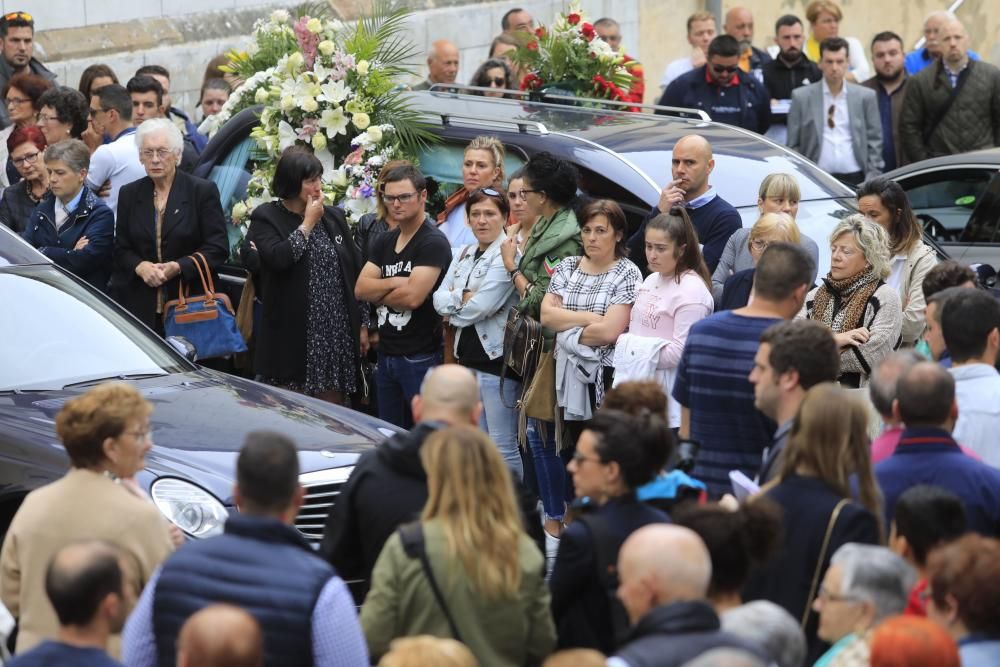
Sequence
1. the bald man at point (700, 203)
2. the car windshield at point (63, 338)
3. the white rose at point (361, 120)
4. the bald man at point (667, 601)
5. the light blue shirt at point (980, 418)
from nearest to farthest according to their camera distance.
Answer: the bald man at point (667, 601) → the light blue shirt at point (980, 418) → the car windshield at point (63, 338) → the bald man at point (700, 203) → the white rose at point (361, 120)

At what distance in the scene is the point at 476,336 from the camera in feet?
30.4

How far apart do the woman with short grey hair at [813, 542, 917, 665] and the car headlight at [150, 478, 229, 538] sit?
285 cm

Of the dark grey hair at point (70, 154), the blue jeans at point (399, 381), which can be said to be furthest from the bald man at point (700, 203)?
the dark grey hair at point (70, 154)

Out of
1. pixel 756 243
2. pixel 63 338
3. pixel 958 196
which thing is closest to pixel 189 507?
pixel 63 338

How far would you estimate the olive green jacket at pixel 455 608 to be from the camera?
4703 millimetres

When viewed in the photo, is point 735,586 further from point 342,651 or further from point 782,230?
point 782,230

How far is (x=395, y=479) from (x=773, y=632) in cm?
144

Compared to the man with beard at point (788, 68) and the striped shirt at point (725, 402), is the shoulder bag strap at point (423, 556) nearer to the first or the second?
the striped shirt at point (725, 402)

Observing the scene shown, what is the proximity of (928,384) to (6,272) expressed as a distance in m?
4.69

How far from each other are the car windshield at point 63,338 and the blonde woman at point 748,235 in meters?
2.82

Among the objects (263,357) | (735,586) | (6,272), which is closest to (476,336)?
(263,357)

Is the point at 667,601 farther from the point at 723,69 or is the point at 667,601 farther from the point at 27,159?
the point at 723,69

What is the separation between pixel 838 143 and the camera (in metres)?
13.6

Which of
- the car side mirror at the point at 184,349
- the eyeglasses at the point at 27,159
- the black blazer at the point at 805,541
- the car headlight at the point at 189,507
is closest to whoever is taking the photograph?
the black blazer at the point at 805,541
